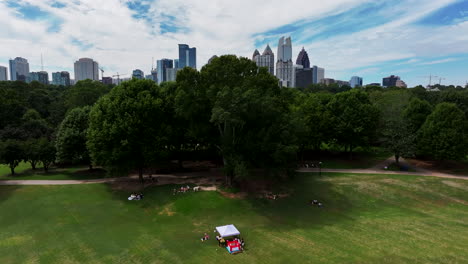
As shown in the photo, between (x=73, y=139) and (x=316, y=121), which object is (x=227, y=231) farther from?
(x=316, y=121)

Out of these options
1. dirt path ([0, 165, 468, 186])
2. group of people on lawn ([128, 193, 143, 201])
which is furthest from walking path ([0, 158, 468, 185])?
group of people on lawn ([128, 193, 143, 201])

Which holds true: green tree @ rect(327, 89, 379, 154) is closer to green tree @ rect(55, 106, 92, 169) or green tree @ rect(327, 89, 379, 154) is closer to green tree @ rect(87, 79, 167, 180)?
green tree @ rect(87, 79, 167, 180)

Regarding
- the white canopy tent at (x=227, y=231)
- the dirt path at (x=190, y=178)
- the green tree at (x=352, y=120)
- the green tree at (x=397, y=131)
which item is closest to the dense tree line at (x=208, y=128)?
the green tree at (x=397, y=131)

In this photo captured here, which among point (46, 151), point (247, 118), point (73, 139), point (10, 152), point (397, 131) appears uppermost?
point (247, 118)

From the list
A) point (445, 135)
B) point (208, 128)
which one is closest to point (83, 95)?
point (208, 128)

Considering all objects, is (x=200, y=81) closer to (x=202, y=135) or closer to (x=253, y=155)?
(x=202, y=135)

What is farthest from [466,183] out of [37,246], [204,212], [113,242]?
[37,246]

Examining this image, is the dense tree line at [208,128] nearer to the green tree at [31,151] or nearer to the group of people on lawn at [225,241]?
the green tree at [31,151]
